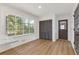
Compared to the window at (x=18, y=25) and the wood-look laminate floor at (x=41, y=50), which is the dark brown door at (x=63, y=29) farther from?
the wood-look laminate floor at (x=41, y=50)

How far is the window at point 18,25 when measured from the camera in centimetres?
431

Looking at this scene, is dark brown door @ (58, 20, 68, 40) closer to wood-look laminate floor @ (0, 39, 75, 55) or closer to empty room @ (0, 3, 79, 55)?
empty room @ (0, 3, 79, 55)

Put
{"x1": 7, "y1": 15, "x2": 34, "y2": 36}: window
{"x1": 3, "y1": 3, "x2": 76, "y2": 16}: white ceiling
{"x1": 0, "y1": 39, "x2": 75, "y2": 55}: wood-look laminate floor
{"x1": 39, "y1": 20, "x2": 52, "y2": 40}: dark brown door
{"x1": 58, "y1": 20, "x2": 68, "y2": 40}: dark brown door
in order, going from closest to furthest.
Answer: {"x1": 0, "y1": 39, "x2": 75, "y2": 55}: wood-look laminate floor < {"x1": 3, "y1": 3, "x2": 76, "y2": 16}: white ceiling < {"x1": 7, "y1": 15, "x2": 34, "y2": 36}: window < {"x1": 39, "y1": 20, "x2": 52, "y2": 40}: dark brown door < {"x1": 58, "y1": 20, "x2": 68, "y2": 40}: dark brown door

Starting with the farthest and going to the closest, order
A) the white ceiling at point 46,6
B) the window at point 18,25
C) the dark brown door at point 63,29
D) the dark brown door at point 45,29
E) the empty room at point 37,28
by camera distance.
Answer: the dark brown door at point 63,29 → the dark brown door at point 45,29 → the window at point 18,25 → the white ceiling at point 46,6 → the empty room at point 37,28

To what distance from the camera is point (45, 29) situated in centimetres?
762

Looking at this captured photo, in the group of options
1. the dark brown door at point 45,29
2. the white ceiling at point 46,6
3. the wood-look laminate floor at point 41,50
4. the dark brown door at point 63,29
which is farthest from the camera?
the dark brown door at point 63,29

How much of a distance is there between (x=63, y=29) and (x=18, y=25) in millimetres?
4244

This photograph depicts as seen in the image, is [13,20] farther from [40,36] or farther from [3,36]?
[40,36]

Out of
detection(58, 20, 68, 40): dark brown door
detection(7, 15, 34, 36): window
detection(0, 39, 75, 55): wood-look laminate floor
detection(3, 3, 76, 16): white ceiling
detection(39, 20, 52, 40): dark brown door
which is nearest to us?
detection(0, 39, 75, 55): wood-look laminate floor

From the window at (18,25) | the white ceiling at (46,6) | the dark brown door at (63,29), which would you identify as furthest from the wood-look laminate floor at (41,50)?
the dark brown door at (63,29)

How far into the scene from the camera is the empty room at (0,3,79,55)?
3.81 metres

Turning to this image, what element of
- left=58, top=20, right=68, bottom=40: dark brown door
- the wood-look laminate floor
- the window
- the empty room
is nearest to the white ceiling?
the empty room

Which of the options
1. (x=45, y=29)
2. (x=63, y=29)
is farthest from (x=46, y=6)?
(x=63, y=29)

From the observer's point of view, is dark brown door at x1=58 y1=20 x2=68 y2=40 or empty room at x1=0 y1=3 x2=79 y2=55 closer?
empty room at x1=0 y1=3 x2=79 y2=55
